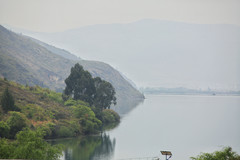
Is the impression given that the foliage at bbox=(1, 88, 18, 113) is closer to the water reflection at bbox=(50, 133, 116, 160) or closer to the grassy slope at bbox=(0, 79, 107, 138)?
the grassy slope at bbox=(0, 79, 107, 138)

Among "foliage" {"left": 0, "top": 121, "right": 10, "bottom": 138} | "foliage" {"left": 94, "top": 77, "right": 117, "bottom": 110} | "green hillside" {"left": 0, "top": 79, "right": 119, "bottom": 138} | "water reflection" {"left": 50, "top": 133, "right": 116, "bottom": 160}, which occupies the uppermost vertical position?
"foliage" {"left": 94, "top": 77, "right": 117, "bottom": 110}

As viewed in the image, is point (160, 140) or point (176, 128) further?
point (176, 128)

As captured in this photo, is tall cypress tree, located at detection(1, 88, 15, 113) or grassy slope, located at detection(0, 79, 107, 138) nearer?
tall cypress tree, located at detection(1, 88, 15, 113)

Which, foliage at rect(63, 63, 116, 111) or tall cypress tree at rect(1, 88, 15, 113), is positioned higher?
foliage at rect(63, 63, 116, 111)

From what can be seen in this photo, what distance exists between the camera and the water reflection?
64812 millimetres

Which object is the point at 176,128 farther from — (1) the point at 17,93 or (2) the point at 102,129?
(1) the point at 17,93

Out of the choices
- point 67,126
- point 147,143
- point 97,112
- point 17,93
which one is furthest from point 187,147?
point 17,93

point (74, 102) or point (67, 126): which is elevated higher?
point (74, 102)

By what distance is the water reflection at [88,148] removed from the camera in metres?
64.8

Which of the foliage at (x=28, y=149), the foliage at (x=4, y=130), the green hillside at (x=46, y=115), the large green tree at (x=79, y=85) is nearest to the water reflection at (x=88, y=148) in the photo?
the green hillside at (x=46, y=115)

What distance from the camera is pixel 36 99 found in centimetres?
9762

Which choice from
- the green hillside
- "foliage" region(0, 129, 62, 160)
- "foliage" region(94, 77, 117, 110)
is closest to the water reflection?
the green hillside

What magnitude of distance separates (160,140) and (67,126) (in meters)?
22.5

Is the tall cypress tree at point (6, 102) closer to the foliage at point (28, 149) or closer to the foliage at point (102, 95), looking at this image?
the foliage at point (28, 149)
